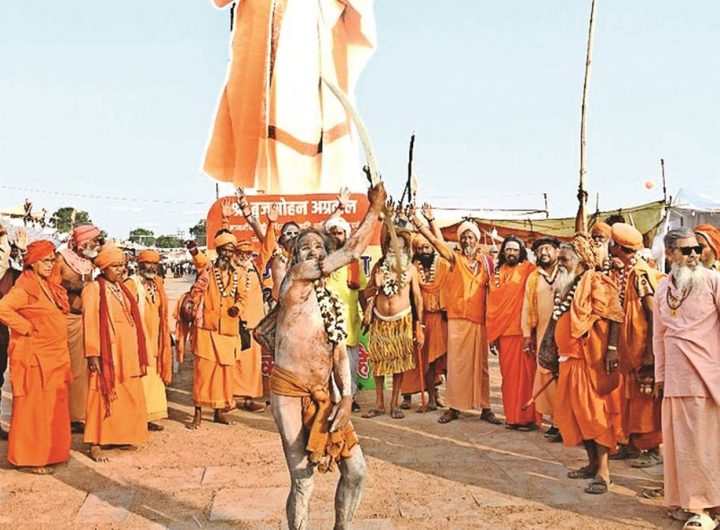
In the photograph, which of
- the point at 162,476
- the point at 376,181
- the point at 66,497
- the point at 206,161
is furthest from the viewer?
the point at 206,161

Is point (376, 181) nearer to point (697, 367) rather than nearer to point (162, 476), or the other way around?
point (697, 367)

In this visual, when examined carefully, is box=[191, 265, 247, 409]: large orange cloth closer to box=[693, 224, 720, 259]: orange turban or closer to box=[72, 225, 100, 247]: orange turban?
box=[72, 225, 100, 247]: orange turban

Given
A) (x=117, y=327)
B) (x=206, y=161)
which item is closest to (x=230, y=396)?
(x=117, y=327)

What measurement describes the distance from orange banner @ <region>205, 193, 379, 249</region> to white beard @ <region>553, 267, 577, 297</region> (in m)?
3.64

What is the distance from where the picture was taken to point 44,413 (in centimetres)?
555

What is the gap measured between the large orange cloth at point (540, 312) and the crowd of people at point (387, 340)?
0.01m

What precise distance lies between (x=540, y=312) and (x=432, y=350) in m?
1.49

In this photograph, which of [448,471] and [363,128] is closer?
[363,128]

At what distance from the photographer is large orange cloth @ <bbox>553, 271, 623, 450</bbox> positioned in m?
4.84

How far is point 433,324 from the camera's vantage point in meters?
7.57

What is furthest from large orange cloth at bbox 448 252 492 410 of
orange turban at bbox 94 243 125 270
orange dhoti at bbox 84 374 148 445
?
orange turban at bbox 94 243 125 270

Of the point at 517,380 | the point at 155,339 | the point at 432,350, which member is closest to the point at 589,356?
the point at 517,380

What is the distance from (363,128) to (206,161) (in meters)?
6.71

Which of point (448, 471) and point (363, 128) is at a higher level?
point (363, 128)
